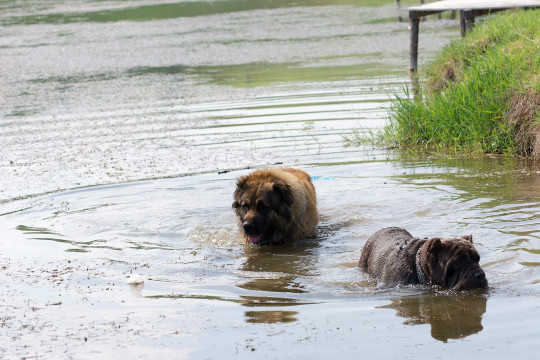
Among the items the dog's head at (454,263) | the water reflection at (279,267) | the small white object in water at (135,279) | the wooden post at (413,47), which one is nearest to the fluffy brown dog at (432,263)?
the dog's head at (454,263)

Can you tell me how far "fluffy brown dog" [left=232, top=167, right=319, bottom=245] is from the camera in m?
9.06

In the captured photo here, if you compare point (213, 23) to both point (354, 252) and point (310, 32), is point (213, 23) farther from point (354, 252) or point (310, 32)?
point (354, 252)

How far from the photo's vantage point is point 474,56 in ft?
47.0

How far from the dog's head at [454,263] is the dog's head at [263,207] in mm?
2727

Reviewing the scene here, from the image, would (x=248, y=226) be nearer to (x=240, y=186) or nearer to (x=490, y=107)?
(x=240, y=186)

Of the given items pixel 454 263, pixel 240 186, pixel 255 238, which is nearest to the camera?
pixel 454 263

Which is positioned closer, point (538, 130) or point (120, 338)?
point (120, 338)

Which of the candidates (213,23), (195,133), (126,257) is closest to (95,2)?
(213,23)

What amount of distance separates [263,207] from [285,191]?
1.09 ft

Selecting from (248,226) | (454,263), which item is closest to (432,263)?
(454,263)

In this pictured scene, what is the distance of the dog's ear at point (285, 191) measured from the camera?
9.09m

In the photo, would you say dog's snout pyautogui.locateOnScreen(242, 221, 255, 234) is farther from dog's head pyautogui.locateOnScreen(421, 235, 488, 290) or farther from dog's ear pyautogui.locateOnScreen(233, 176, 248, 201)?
dog's head pyautogui.locateOnScreen(421, 235, 488, 290)

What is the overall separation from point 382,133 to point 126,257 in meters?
6.97

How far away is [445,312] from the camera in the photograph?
6.27 m
